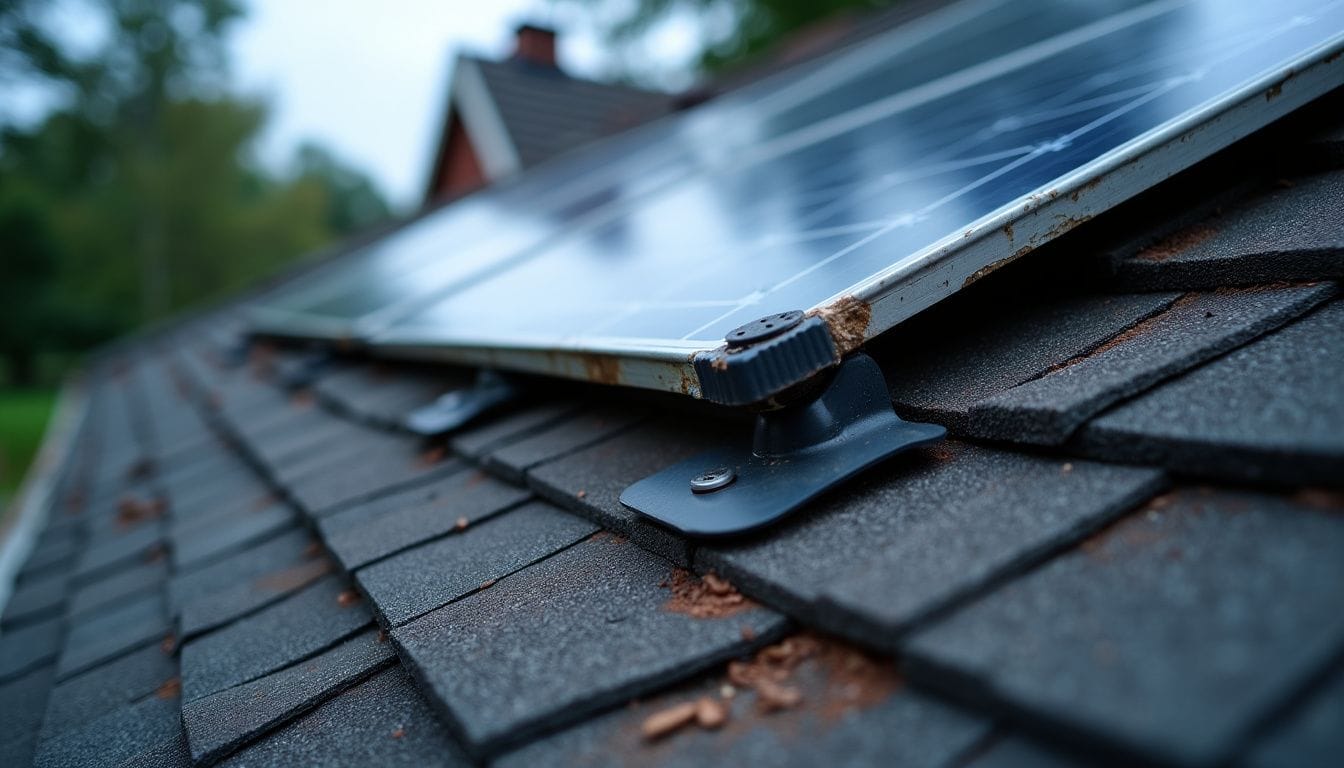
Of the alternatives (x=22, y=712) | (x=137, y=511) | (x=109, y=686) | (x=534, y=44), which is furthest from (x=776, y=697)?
(x=534, y=44)

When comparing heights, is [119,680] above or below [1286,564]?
below

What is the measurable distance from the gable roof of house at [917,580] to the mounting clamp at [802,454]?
49 mm

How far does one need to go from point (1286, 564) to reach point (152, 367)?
419 inches

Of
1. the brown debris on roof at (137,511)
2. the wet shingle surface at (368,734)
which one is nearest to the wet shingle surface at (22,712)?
the wet shingle surface at (368,734)

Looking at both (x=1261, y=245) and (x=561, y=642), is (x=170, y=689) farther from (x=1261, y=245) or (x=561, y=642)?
(x=1261, y=245)

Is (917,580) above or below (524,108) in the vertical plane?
below

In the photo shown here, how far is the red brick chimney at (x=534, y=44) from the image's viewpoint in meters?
13.6

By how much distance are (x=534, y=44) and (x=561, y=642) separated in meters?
14.3

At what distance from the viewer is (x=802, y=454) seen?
1.28 metres

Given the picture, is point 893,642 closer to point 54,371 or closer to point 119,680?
point 119,680

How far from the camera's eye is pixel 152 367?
912 centimetres

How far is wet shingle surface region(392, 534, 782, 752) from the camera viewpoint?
3.22 feet

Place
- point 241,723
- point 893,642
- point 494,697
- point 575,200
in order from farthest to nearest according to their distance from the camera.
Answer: point 575,200
point 241,723
point 494,697
point 893,642

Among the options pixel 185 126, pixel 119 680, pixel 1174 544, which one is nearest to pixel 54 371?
pixel 185 126
